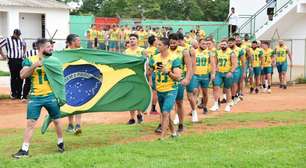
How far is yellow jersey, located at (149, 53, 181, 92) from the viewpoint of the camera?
1033 centimetres

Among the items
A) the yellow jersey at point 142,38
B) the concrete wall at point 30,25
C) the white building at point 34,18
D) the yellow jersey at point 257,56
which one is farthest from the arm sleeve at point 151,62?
the concrete wall at point 30,25

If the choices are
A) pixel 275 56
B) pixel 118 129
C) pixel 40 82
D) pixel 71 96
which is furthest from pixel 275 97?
pixel 40 82

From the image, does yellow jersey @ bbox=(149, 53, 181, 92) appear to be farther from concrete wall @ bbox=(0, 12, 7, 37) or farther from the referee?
concrete wall @ bbox=(0, 12, 7, 37)

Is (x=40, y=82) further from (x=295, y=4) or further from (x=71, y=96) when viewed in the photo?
(x=295, y=4)

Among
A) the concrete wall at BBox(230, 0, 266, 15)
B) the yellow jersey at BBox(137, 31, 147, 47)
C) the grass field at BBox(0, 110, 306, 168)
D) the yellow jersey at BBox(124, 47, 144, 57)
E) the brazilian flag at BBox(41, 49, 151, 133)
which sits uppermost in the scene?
the concrete wall at BBox(230, 0, 266, 15)

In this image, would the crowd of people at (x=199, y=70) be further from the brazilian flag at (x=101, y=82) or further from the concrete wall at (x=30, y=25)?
the concrete wall at (x=30, y=25)

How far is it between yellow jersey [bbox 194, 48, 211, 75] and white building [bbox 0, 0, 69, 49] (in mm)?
24917

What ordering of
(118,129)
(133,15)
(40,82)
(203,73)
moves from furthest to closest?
1. (133,15)
2. (203,73)
3. (118,129)
4. (40,82)

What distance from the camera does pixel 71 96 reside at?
10625 millimetres

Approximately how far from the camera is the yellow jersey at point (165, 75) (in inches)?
407

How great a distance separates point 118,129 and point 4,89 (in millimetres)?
10274

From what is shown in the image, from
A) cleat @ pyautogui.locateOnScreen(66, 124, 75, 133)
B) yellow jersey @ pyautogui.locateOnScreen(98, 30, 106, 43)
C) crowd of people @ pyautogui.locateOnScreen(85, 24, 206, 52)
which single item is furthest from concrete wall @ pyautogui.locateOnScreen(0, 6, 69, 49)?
cleat @ pyautogui.locateOnScreen(66, 124, 75, 133)

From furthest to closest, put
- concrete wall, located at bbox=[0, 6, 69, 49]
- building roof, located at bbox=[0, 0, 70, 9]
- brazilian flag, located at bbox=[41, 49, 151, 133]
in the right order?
concrete wall, located at bbox=[0, 6, 69, 49]
building roof, located at bbox=[0, 0, 70, 9]
brazilian flag, located at bbox=[41, 49, 151, 133]

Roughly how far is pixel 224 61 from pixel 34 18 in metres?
27.8
